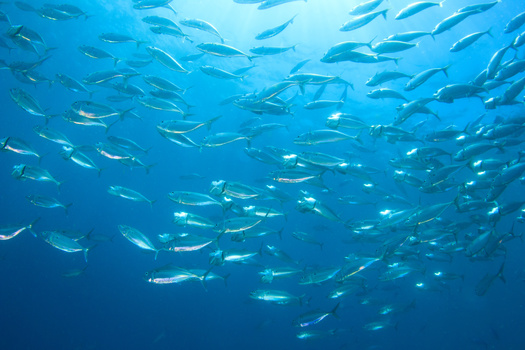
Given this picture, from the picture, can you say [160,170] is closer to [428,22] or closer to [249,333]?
[249,333]

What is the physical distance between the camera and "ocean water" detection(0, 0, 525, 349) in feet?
50.7

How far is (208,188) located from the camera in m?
20.5

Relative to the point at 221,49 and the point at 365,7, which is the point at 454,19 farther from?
the point at 221,49

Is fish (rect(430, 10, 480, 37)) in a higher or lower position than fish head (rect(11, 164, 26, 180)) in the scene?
→ higher

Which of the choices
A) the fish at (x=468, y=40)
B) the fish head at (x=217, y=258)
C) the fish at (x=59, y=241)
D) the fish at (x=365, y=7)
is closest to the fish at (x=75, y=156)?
the fish at (x=59, y=241)

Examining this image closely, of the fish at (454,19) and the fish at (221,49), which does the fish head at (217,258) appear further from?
the fish at (454,19)

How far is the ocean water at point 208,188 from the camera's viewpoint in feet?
50.7

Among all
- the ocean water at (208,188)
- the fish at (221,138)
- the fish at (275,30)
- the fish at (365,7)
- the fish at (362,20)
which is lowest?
the ocean water at (208,188)

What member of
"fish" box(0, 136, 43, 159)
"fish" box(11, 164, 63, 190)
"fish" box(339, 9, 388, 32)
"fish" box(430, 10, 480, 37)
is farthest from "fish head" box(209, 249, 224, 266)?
"fish" box(430, 10, 480, 37)

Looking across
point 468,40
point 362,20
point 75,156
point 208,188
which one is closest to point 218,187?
point 75,156

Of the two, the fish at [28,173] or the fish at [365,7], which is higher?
the fish at [365,7]

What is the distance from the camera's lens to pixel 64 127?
2164cm

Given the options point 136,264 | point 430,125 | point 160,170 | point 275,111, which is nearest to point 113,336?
point 136,264

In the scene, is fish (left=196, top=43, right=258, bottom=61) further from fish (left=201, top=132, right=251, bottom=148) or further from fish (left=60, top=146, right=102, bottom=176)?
fish (left=60, top=146, right=102, bottom=176)
